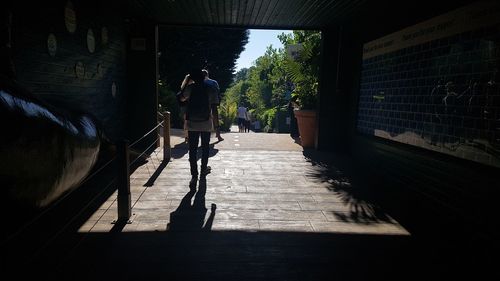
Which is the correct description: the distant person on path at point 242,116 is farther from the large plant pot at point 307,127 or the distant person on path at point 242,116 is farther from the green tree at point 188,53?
the large plant pot at point 307,127

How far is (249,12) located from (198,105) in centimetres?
326

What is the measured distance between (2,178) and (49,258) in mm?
982

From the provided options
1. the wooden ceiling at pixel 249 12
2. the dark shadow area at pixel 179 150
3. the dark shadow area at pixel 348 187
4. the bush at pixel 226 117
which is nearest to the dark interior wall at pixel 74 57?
the wooden ceiling at pixel 249 12

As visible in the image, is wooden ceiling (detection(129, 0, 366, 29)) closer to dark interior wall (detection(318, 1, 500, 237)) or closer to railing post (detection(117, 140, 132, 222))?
dark interior wall (detection(318, 1, 500, 237))

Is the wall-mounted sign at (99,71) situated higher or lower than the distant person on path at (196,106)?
higher

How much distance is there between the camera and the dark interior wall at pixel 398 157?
411 centimetres

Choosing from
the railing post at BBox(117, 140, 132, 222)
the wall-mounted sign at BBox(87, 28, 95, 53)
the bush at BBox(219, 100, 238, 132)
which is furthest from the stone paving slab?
the bush at BBox(219, 100, 238, 132)

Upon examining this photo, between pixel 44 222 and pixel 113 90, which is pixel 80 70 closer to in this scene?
pixel 113 90

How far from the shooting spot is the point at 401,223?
4.23 m

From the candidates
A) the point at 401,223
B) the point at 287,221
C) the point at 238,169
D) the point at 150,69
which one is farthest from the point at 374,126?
the point at 150,69

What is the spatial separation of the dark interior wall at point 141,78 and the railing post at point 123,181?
493 cm

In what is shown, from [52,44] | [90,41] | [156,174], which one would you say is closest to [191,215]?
[156,174]

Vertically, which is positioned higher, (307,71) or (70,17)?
(70,17)

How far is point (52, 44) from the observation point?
481 centimetres
